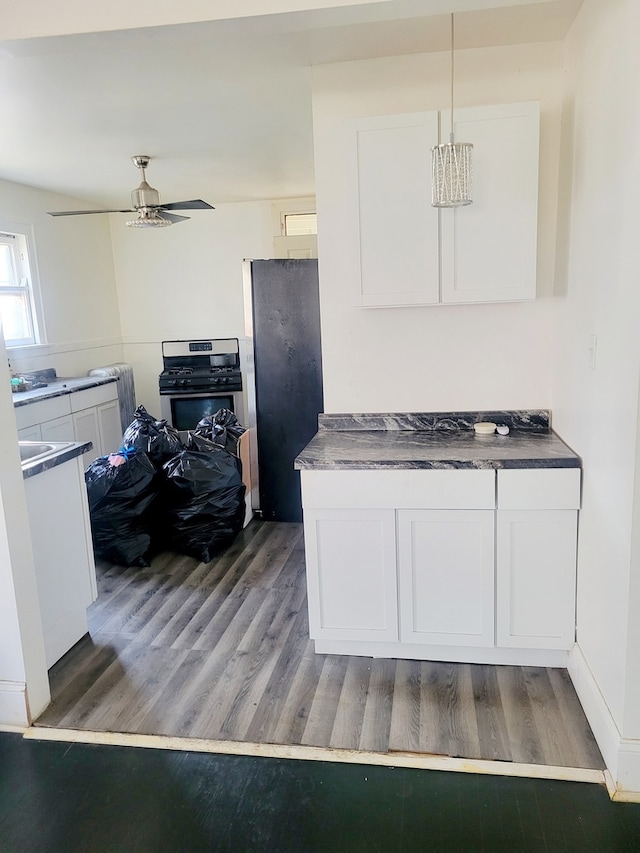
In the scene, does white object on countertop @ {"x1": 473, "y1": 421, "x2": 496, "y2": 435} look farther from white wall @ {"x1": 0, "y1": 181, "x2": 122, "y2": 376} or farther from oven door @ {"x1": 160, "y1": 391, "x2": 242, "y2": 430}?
white wall @ {"x1": 0, "y1": 181, "x2": 122, "y2": 376}

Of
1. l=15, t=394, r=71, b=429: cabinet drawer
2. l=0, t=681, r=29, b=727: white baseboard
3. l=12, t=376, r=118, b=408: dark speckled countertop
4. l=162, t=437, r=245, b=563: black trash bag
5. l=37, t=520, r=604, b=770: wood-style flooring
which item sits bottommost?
l=37, t=520, r=604, b=770: wood-style flooring

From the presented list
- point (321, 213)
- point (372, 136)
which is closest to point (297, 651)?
point (321, 213)

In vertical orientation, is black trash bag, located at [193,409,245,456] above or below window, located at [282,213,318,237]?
below

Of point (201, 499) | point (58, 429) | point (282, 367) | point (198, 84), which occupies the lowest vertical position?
point (201, 499)

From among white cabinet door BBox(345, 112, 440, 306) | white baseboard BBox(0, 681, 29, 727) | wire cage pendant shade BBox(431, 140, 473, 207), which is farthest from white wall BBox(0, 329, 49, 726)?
wire cage pendant shade BBox(431, 140, 473, 207)

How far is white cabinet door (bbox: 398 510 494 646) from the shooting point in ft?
7.42

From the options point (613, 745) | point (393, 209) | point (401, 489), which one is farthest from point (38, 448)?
point (613, 745)

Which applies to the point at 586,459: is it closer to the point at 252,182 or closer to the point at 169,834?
the point at 169,834

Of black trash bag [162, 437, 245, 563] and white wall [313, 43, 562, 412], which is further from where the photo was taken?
black trash bag [162, 437, 245, 563]

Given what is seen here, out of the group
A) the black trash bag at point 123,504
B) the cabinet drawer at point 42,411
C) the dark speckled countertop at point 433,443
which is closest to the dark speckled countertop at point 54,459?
the black trash bag at point 123,504

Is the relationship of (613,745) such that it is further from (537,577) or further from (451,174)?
(451,174)

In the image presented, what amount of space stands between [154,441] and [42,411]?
1.17m

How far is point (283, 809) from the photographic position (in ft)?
5.69

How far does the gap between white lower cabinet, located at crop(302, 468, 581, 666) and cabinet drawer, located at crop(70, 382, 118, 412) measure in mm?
3010
